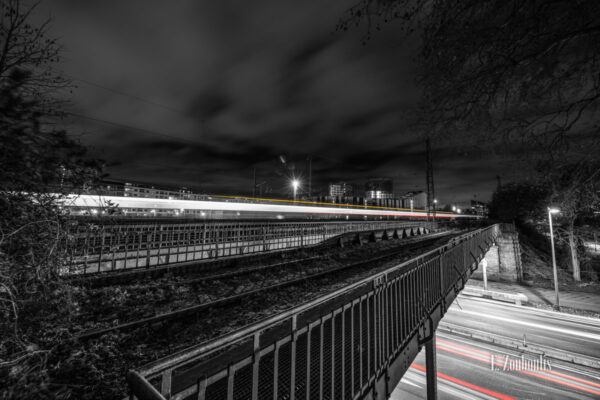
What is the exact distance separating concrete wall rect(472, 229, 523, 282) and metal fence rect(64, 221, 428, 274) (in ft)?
81.6

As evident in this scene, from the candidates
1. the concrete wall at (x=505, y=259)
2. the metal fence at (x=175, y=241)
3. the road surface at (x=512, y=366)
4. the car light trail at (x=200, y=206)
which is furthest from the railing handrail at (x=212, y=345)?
the concrete wall at (x=505, y=259)

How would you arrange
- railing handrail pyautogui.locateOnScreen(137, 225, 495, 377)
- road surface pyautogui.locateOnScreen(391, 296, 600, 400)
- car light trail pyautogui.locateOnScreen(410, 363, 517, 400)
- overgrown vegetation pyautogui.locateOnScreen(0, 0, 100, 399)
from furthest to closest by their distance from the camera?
road surface pyautogui.locateOnScreen(391, 296, 600, 400) < car light trail pyautogui.locateOnScreen(410, 363, 517, 400) < overgrown vegetation pyautogui.locateOnScreen(0, 0, 100, 399) < railing handrail pyautogui.locateOnScreen(137, 225, 495, 377)

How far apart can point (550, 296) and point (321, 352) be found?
33.8 metres

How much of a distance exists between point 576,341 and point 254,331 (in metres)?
23.6

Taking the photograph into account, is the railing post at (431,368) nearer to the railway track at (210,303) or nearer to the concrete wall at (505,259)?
the railway track at (210,303)

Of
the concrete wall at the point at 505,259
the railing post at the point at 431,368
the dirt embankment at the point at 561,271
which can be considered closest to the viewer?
the railing post at the point at 431,368

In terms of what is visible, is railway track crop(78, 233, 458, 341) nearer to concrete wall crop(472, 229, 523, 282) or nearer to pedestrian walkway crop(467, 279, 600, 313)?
pedestrian walkway crop(467, 279, 600, 313)

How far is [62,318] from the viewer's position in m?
4.01

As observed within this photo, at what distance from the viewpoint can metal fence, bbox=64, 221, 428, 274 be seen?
6.89 meters

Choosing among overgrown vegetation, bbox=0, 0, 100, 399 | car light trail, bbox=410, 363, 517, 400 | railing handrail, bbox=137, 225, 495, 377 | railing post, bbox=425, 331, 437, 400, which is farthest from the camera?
car light trail, bbox=410, 363, 517, 400

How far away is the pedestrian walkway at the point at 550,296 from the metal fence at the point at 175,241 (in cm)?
2168

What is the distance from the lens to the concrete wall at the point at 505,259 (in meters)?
28.9

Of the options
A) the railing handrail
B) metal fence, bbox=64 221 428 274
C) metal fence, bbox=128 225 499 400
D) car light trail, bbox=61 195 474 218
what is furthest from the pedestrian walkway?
the railing handrail

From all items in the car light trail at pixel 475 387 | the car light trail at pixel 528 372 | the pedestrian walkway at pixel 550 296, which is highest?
the pedestrian walkway at pixel 550 296
